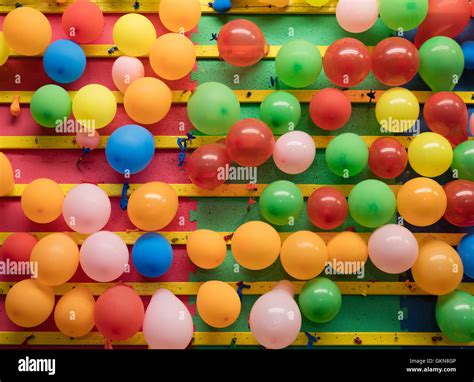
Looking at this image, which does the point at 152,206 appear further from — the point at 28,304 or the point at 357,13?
the point at 357,13

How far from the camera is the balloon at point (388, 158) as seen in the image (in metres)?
2.66

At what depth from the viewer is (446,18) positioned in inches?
108

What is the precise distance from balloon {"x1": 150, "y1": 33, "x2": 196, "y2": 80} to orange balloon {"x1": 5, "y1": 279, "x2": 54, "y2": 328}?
1235 mm

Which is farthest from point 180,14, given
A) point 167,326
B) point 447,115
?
point 167,326

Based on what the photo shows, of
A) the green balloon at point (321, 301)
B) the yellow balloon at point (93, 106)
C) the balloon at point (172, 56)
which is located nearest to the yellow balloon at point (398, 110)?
the green balloon at point (321, 301)

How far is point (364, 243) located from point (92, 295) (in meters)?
1.41

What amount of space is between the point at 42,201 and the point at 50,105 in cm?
48

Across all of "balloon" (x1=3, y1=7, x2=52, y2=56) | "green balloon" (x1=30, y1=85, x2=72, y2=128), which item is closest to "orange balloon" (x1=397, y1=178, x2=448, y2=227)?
"green balloon" (x1=30, y1=85, x2=72, y2=128)

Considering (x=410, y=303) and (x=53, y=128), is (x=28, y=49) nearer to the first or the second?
(x=53, y=128)

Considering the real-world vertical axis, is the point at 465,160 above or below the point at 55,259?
above

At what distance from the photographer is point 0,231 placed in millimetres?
2865

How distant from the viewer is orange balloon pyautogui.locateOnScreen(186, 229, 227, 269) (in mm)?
2631

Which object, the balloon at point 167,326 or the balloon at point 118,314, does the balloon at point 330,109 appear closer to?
the balloon at point 167,326

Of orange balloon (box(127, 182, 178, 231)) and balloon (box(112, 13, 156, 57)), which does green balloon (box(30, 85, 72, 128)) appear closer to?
balloon (box(112, 13, 156, 57))
